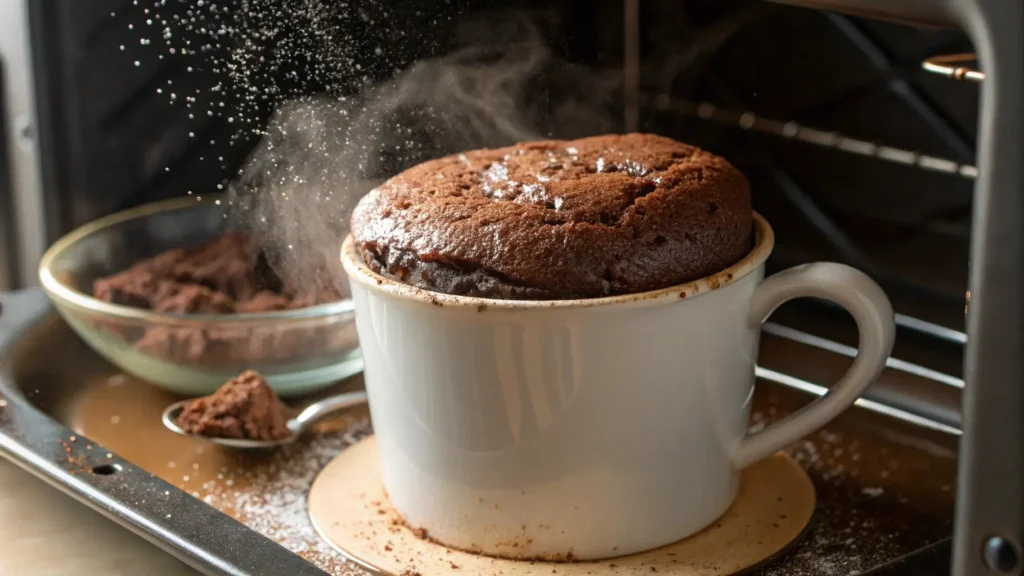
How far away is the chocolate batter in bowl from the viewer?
33.9 inches

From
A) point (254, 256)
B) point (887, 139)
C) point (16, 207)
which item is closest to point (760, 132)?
point (887, 139)

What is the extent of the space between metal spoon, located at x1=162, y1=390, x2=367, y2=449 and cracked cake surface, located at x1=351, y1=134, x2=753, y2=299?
0.69 ft

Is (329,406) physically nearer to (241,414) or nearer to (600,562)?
(241,414)

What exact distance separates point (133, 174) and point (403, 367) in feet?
2.24

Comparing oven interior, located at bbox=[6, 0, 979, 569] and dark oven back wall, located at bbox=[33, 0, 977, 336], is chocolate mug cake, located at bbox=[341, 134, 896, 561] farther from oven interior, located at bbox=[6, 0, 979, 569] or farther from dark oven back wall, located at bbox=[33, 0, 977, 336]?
dark oven back wall, located at bbox=[33, 0, 977, 336]

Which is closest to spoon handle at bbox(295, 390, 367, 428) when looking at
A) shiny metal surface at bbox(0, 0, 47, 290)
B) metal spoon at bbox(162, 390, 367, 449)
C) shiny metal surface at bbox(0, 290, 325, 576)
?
metal spoon at bbox(162, 390, 367, 449)

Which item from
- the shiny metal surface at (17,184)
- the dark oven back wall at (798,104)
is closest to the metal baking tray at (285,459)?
the dark oven back wall at (798,104)

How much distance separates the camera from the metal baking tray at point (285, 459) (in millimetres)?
631

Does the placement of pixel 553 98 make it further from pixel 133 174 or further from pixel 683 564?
pixel 133 174

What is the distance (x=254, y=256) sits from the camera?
0.91 metres

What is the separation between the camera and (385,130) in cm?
73

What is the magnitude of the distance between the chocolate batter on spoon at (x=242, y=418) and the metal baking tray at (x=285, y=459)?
1cm

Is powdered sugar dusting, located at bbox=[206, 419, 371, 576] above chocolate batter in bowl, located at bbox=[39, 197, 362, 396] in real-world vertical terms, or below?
below

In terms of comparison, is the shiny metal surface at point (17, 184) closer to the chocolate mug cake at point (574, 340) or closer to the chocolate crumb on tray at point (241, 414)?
the chocolate crumb on tray at point (241, 414)
